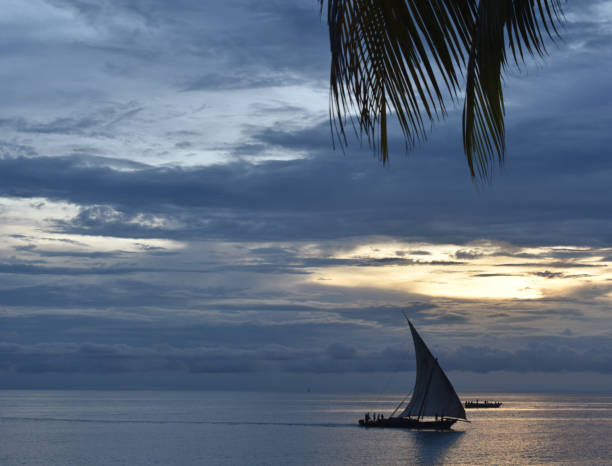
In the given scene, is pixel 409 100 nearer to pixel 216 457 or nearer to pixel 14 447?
pixel 216 457

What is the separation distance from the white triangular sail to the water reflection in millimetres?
5800

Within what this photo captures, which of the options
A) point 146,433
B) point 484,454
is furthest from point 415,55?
point 146,433

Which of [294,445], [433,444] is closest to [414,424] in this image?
[433,444]

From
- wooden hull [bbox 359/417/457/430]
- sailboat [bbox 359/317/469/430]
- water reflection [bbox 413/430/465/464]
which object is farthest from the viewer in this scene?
wooden hull [bbox 359/417/457/430]

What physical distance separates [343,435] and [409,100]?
157557 mm

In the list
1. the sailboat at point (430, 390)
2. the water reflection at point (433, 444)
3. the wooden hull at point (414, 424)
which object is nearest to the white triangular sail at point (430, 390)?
the sailboat at point (430, 390)

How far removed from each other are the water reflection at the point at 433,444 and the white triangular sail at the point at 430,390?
580 cm

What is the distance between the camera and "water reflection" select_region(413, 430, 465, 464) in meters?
114

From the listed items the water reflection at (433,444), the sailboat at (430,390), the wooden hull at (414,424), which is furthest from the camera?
the wooden hull at (414,424)

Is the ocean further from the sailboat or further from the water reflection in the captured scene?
the sailboat

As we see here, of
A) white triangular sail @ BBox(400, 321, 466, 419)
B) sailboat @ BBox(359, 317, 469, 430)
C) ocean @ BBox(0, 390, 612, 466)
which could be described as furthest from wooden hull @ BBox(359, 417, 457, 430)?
white triangular sail @ BBox(400, 321, 466, 419)

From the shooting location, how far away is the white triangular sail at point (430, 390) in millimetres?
112750

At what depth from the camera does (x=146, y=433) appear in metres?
167

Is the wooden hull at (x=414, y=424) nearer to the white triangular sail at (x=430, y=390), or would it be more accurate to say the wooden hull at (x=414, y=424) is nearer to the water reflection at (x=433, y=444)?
the water reflection at (x=433, y=444)
